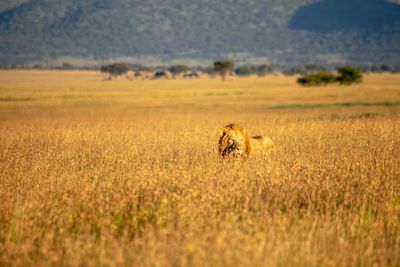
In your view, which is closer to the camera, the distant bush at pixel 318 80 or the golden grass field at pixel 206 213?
the golden grass field at pixel 206 213

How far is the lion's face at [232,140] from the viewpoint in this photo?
10188 millimetres

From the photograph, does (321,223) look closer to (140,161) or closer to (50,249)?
(50,249)

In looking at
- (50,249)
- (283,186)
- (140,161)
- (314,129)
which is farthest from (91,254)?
(314,129)

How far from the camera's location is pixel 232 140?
10312 mm

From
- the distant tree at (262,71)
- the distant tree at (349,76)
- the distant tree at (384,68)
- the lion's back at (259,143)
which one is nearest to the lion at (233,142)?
the lion's back at (259,143)

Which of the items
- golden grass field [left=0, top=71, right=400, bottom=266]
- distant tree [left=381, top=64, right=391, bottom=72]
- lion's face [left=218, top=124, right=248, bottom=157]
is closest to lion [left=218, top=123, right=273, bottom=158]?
lion's face [left=218, top=124, right=248, bottom=157]

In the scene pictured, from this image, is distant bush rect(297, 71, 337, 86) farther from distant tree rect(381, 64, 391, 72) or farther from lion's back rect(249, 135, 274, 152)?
distant tree rect(381, 64, 391, 72)

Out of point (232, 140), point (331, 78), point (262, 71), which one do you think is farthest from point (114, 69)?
point (232, 140)

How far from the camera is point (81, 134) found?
18.1 metres

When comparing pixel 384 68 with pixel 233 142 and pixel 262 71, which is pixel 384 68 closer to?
pixel 262 71

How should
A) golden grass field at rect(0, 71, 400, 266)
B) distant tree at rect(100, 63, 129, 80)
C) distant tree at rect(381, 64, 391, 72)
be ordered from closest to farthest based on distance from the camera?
golden grass field at rect(0, 71, 400, 266) < distant tree at rect(100, 63, 129, 80) < distant tree at rect(381, 64, 391, 72)

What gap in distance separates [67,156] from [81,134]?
6.22 meters

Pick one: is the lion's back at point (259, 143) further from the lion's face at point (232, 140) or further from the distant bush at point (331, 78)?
the distant bush at point (331, 78)

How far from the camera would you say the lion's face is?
401 inches
